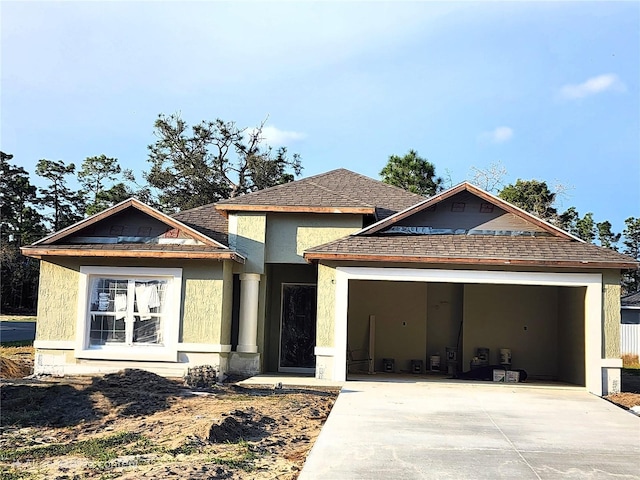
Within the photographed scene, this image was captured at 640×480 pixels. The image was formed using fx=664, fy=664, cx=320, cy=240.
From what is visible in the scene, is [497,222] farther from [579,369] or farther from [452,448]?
[452,448]

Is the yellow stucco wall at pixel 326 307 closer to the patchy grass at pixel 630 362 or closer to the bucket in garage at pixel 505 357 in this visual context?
the bucket in garage at pixel 505 357

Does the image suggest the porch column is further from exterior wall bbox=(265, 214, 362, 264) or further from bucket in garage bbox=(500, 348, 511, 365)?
bucket in garage bbox=(500, 348, 511, 365)

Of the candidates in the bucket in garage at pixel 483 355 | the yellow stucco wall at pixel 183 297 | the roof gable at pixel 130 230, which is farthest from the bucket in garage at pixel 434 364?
the roof gable at pixel 130 230

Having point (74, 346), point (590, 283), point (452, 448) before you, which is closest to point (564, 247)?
point (590, 283)

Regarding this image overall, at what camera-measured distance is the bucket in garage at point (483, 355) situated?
17.9 meters

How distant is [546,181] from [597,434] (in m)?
32.8

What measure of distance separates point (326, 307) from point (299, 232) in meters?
2.43

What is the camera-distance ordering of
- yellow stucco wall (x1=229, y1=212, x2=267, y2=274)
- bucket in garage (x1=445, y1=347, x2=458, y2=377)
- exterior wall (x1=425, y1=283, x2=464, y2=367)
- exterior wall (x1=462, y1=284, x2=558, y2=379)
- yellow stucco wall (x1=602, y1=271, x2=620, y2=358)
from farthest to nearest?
exterior wall (x1=425, y1=283, x2=464, y2=367) < bucket in garage (x1=445, y1=347, x2=458, y2=377) < exterior wall (x1=462, y1=284, x2=558, y2=379) < yellow stucco wall (x1=229, y1=212, x2=267, y2=274) < yellow stucco wall (x1=602, y1=271, x2=620, y2=358)

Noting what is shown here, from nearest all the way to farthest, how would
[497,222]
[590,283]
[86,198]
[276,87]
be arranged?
[590,283]
[497,222]
[276,87]
[86,198]

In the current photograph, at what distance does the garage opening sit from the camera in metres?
18.1

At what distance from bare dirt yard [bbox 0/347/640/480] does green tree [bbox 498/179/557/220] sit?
86.9ft

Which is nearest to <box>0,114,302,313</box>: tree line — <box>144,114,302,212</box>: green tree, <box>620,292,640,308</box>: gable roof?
<box>144,114,302,212</box>: green tree

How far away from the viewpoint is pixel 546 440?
29.4ft

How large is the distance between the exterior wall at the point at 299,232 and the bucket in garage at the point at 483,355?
5089 mm
